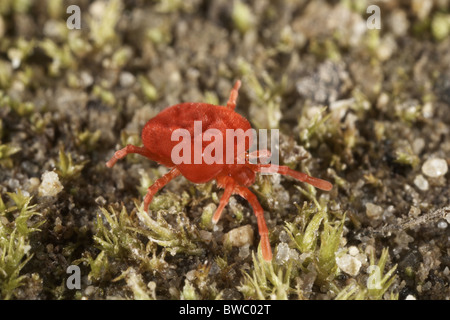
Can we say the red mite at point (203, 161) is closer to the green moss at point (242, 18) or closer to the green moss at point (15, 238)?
the green moss at point (15, 238)

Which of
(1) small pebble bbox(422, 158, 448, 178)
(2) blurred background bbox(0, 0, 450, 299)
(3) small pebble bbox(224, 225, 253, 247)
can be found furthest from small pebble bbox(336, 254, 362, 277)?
(1) small pebble bbox(422, 158, 448, 178)

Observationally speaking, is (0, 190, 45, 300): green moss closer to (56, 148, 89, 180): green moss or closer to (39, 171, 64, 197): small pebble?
(39, 171, 64, 197): small pebble

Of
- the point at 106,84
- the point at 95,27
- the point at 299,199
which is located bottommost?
the point at 299,199

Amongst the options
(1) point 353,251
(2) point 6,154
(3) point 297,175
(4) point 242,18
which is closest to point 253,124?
(3) point 297,175

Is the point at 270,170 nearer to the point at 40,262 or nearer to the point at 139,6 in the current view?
the point at 40,262

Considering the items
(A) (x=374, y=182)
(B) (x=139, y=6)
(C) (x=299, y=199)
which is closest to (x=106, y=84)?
(B) (x=139, y=6)
